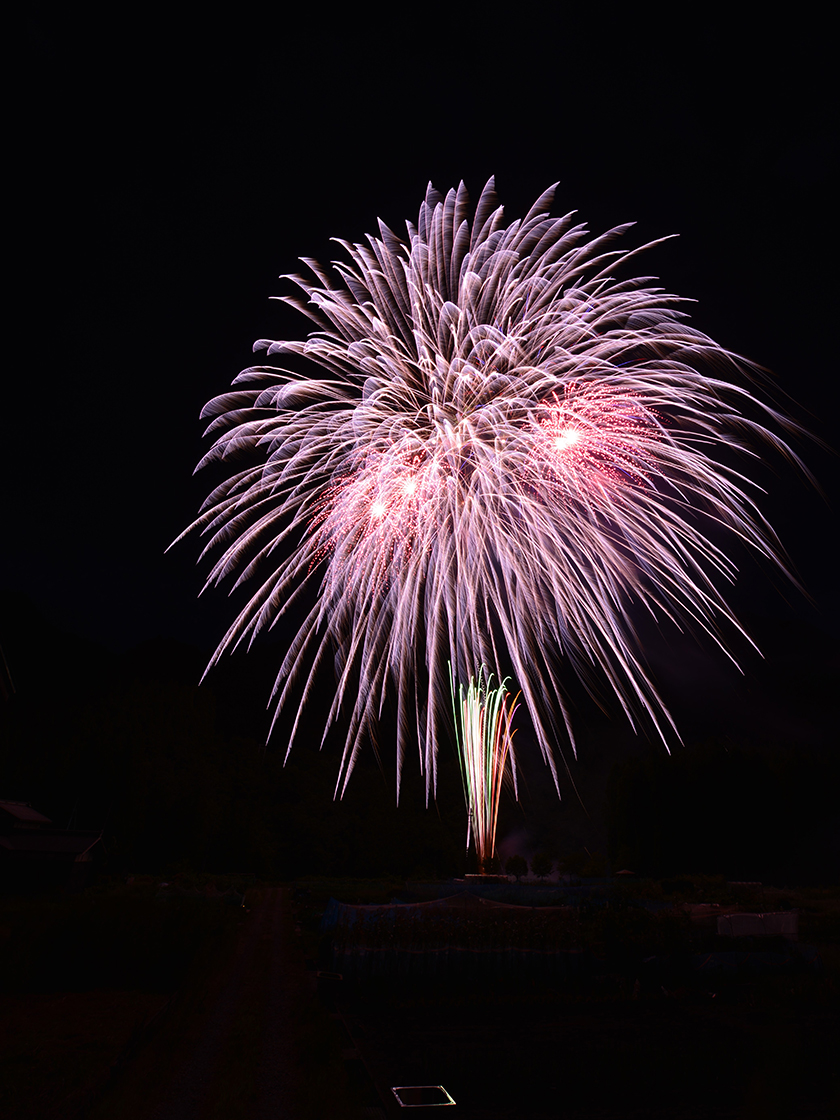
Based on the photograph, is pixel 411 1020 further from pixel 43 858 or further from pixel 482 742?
pixel 43 858

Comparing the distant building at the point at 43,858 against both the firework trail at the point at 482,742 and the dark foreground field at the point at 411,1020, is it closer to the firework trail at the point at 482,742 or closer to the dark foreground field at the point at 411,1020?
the dark foreground field at the point at 411,1020

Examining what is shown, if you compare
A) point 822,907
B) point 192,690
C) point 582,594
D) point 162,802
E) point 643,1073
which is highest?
point 192,690

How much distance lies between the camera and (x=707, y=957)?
17.8 m

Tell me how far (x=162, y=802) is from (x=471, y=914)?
222 ft

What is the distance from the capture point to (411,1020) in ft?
45.9

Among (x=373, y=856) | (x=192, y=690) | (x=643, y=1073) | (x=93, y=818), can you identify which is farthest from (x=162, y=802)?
(x=643, y=1073)

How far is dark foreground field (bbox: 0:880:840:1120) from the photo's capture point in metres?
9.41

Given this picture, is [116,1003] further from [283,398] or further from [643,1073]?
[283,398]

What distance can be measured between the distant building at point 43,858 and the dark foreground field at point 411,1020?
20398mm

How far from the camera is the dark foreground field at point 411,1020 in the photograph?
9.41 m

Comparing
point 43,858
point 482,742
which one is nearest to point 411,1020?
point 482,742

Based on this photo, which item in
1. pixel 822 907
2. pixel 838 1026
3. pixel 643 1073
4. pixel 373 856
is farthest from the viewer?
pixel 373 856

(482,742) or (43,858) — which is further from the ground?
(482,742)

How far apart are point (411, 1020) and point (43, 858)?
3315 cm
